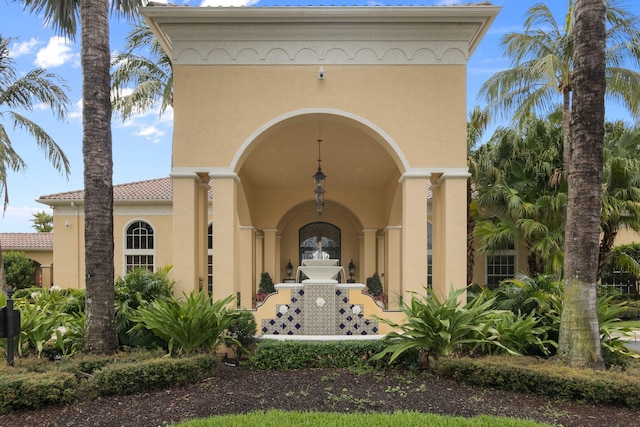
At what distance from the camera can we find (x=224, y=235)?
376 inches

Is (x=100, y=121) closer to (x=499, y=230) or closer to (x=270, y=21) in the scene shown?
(x=270, y=21)

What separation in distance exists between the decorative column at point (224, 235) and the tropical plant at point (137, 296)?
97 cm

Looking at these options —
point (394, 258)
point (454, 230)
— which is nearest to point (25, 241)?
point (394, 258)

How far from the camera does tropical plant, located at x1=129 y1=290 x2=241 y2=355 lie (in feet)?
23.2

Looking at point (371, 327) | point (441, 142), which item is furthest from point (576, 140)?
point (371, 327)

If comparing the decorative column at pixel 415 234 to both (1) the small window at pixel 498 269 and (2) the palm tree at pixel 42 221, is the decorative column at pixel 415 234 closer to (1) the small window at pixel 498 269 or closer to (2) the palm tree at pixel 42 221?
(1) the small window at pixel 498 269

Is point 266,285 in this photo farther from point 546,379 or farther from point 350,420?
point 350,420

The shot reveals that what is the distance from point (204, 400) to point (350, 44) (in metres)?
7.32

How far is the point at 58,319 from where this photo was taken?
750 cm

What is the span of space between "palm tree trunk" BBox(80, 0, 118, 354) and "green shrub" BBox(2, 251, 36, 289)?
59.9 feet

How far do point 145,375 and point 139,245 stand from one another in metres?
13.5

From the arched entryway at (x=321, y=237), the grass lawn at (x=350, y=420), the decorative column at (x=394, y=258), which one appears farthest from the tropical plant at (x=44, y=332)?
the arched entryway at (x=321, y=237)

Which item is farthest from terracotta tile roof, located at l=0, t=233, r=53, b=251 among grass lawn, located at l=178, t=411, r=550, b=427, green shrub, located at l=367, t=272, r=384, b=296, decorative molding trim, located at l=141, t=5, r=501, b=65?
grass lawn, located at l=178, t=411, r=550, b=427

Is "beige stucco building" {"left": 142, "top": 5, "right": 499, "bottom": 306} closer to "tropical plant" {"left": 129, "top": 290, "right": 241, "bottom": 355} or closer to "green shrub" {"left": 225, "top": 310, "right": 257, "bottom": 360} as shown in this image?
"green shrub" {"left": 225, "top": 310, "right": 257, "bottom": 360}
